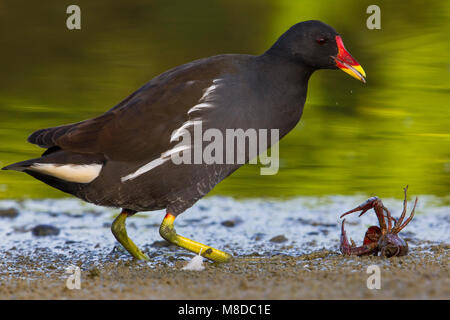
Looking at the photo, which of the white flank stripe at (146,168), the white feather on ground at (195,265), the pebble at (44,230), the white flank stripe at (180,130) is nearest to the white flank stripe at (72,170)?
the white flank stripe at (146,168)

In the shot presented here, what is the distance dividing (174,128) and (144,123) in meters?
0.20

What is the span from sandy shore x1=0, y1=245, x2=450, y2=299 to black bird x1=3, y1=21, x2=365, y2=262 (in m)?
0.43

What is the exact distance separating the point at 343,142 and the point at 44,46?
4.96 m

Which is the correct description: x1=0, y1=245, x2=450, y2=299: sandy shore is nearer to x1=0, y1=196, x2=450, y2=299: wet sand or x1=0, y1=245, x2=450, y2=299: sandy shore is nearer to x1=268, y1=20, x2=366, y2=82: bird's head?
x1=0, y1=196, x2=450, y2=299: wet sand

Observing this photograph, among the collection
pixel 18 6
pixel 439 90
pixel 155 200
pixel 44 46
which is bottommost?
pixel 155 200

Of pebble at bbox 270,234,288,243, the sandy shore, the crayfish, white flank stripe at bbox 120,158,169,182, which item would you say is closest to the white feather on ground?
the sandy shore

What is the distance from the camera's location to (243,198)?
6.73m

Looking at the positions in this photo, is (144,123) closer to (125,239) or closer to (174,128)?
(174,128)

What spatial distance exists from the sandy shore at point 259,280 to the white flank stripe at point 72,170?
59 cm

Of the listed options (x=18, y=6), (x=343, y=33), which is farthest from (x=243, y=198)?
(x=18, y=6)

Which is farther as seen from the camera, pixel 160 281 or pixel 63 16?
pixel 63 16

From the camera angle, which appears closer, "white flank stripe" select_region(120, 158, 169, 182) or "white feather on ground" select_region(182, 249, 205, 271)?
"white feather on ground" select_region(182, 249, 205, 271)

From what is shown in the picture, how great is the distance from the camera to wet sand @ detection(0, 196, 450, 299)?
368 centimetres

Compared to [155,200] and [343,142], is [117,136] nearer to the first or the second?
[155,200]
